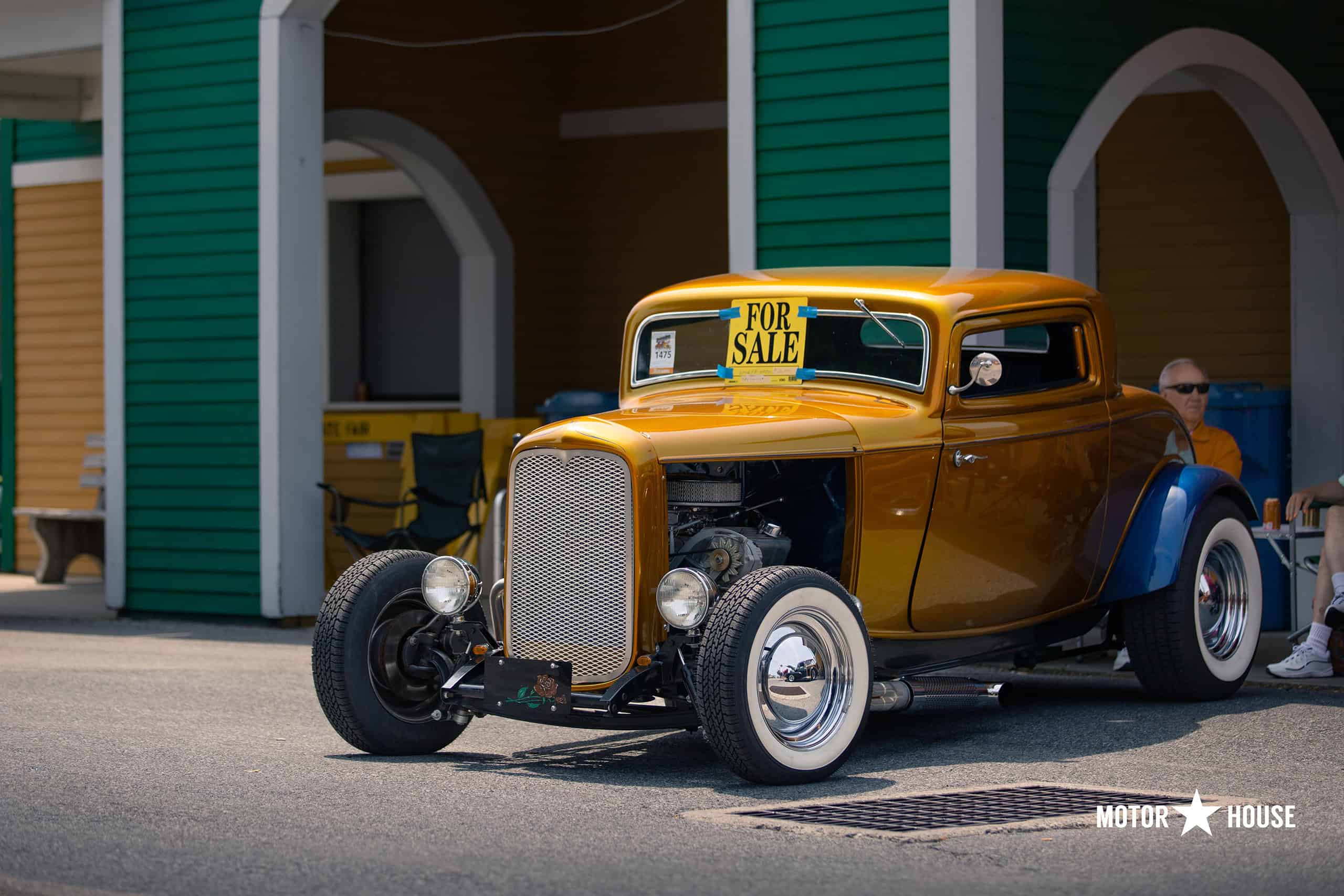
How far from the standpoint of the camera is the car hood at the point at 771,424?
6258mm

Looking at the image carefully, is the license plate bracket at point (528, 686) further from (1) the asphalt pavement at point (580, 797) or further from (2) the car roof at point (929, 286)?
(2) the car roof at point (929, 286)

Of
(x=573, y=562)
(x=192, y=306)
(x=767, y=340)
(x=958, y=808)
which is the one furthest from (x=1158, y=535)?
(x=192, y=306)

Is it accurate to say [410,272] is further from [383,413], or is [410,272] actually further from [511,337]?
[383,413]

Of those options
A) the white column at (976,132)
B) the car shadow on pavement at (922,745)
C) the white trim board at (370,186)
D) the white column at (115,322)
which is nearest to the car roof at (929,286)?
the white column at (976,132)

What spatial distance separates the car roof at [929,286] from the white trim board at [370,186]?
8601mm

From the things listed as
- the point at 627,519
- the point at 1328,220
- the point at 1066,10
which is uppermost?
the point at 1066,10

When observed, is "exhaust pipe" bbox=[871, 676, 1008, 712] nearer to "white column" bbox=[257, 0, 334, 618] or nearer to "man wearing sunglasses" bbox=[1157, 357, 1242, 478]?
"man wearing sunglasses" bbox=[1157, 357, 1242, 478]

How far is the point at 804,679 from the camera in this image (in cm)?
596

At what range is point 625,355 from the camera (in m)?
7.77

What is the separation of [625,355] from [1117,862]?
356 cm

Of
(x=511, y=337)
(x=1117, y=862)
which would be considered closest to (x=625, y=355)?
(x=1117, y=862)

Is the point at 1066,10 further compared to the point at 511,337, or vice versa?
the point at 511,337

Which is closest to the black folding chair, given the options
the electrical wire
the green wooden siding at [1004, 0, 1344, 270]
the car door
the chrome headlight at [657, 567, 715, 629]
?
the electrical wire

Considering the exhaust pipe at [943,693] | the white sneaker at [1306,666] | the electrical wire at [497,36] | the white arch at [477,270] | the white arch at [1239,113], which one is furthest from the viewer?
the white arch at [477,270]
